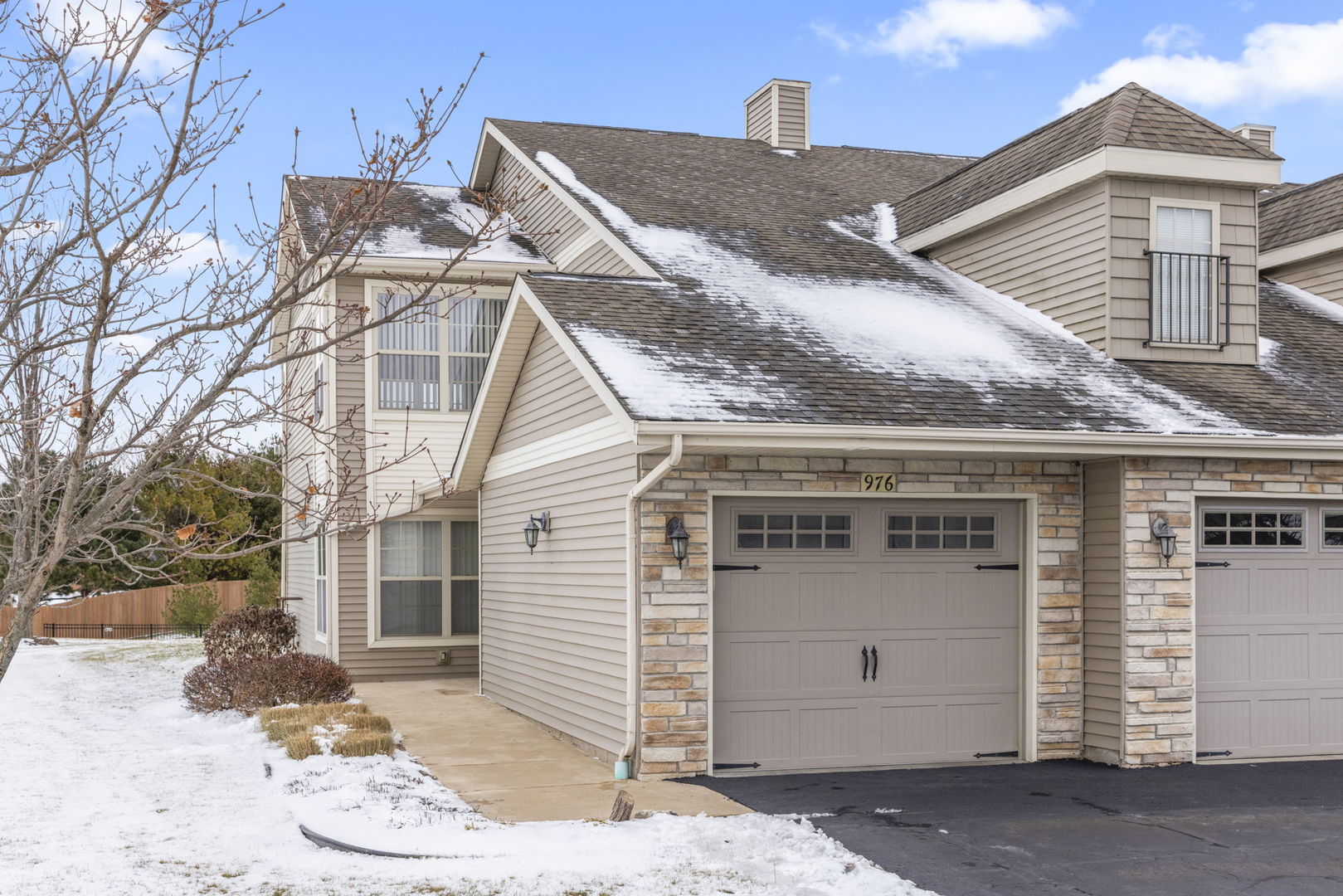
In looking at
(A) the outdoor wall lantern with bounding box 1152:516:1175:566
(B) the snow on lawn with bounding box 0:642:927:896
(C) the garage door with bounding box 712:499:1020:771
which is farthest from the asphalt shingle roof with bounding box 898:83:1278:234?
(B) the snow on lawn with bounding box 0:642:927:896

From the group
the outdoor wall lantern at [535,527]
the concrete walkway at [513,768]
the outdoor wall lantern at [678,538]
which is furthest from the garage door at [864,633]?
the outdoor wall lantern at [535,527]

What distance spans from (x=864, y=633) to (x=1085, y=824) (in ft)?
8.16

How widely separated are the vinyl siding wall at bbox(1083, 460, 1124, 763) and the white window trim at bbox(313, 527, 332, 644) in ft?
29.8

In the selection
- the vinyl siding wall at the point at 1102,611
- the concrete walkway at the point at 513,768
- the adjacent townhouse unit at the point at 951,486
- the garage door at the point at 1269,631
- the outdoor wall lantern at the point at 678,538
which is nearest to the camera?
the concrete walkway at the point at 513,768

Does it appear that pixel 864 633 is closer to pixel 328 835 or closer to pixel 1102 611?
pixel 1102 611

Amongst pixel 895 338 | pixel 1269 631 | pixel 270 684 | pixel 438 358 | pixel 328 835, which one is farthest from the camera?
pixel 438 358

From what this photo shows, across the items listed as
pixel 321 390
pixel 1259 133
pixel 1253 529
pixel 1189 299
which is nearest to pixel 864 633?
pixel 1253 529

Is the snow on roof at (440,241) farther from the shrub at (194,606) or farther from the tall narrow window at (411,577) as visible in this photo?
the shrub at (194,606)

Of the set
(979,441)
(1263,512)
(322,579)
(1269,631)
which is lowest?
(322,579)

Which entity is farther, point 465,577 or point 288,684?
point 465,577

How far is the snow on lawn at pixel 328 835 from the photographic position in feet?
21.8

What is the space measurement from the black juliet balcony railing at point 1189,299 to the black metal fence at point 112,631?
24667 millimetres

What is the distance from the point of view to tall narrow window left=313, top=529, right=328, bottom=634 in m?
17.1

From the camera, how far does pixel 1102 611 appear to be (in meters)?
10.2
